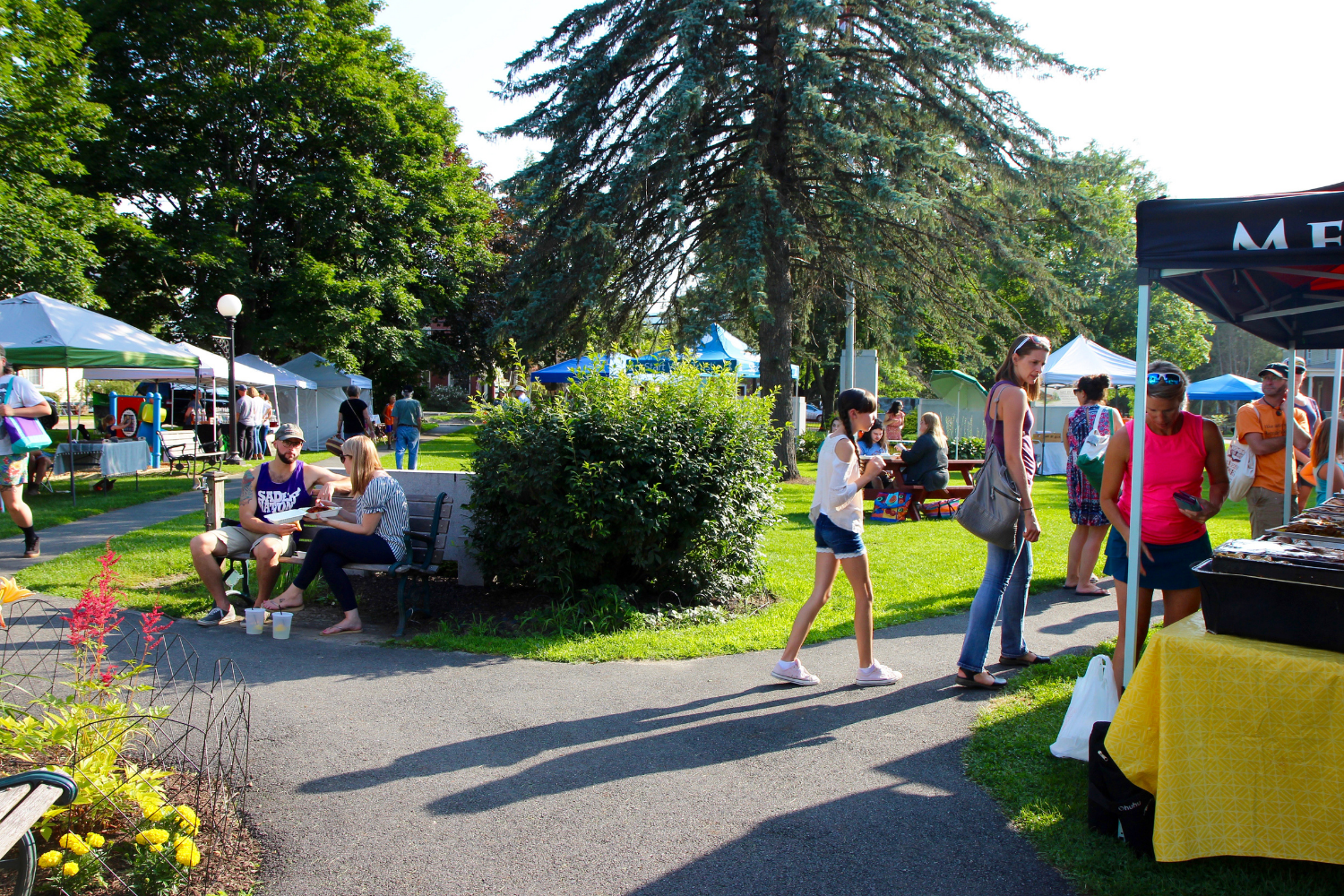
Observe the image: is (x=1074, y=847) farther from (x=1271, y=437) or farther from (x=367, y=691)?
(x=1271, y=437)

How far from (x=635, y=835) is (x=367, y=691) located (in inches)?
90.7

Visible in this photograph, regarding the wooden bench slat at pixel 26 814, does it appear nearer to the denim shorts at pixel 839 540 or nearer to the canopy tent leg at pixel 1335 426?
the denim shorts at pixel 839 540

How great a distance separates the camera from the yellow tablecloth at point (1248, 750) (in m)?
2.73

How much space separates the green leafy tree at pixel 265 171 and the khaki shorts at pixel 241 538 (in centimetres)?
2036

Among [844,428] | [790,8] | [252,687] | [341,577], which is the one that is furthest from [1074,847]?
[790,8]

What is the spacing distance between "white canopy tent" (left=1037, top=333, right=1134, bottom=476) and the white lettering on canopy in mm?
15197

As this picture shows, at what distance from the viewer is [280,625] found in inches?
236

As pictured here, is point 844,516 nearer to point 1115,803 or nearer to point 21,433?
point 1115,803

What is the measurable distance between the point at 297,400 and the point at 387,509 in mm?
21982

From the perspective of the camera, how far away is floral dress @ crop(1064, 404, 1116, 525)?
22.4 feet

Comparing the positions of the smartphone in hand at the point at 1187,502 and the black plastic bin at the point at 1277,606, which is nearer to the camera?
the black plastic bin at the point at 1277,606

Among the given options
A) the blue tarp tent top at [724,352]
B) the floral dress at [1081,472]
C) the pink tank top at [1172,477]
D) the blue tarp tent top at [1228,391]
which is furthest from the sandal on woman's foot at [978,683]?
the blue tarp tent top at [1228,391]

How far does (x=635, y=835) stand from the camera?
3334 millimetres

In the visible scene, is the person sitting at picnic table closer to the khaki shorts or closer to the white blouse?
the white blouse
